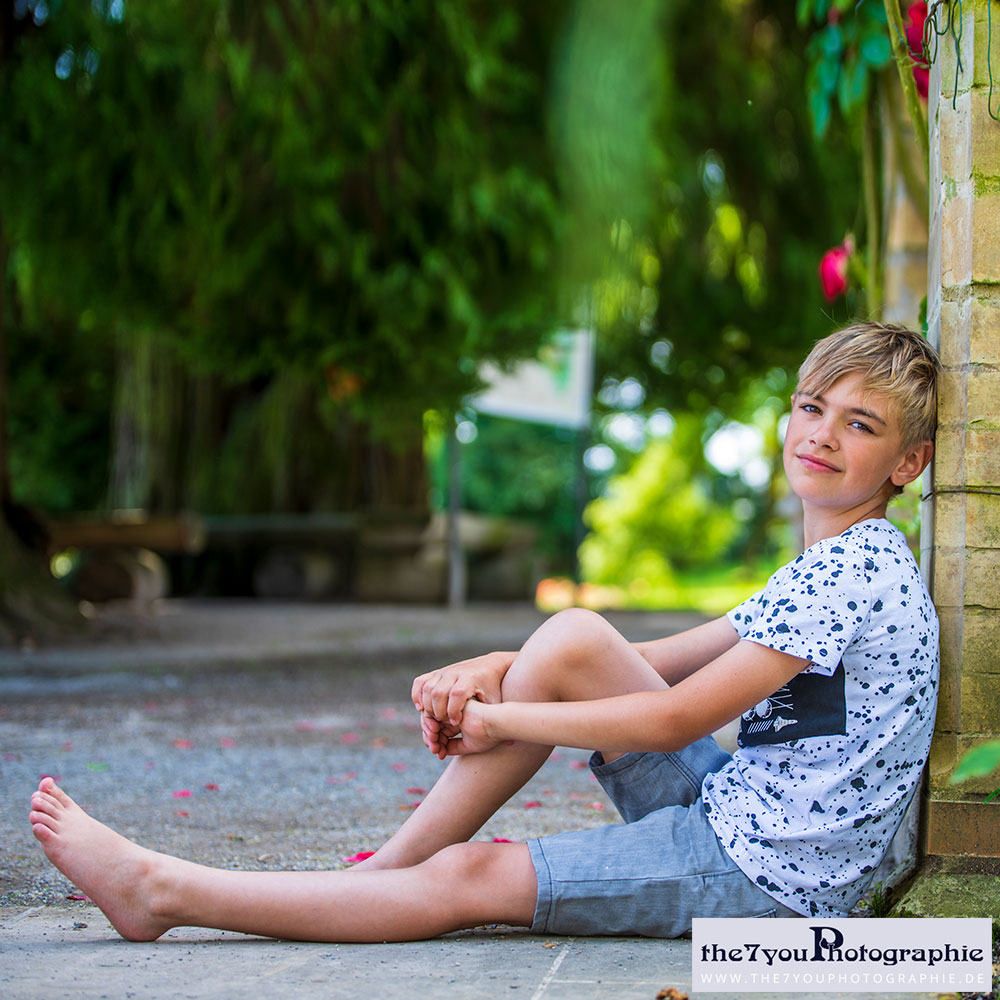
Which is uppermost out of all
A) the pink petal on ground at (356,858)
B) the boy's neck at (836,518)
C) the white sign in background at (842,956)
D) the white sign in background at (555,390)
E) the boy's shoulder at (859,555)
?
the white sign in background at (555,390)

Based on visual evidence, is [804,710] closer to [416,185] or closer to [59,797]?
[59,797]

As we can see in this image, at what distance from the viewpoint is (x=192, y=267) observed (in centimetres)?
570

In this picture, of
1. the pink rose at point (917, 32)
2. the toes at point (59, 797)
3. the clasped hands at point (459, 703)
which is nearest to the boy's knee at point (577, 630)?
the clasped hands at point (459, 703)

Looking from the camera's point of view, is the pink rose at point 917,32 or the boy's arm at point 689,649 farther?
the pink rose at point 917,32

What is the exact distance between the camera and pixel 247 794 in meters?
2.74

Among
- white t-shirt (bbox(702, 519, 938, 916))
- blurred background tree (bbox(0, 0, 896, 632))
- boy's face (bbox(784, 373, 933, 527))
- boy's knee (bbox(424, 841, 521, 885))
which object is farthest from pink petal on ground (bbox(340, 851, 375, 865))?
blurred background tree (bbox(0, 0, 896, 632))

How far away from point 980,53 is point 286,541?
8997 millimetres

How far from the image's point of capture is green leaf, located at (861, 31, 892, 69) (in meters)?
2.64

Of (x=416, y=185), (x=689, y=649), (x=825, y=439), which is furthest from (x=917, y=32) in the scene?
(x=416, y=185)

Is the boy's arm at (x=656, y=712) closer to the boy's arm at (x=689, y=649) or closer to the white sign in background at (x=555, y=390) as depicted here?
the boy's arm at (x=689, y=649)

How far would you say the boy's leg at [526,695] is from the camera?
1702 mm

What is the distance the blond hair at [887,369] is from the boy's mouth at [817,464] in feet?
0.32

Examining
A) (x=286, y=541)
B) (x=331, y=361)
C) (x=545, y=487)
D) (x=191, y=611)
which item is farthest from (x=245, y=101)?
(x=545, y=487)

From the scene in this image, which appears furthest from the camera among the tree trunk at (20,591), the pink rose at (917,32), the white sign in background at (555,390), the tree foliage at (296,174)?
the white sign in background at (555,390)
